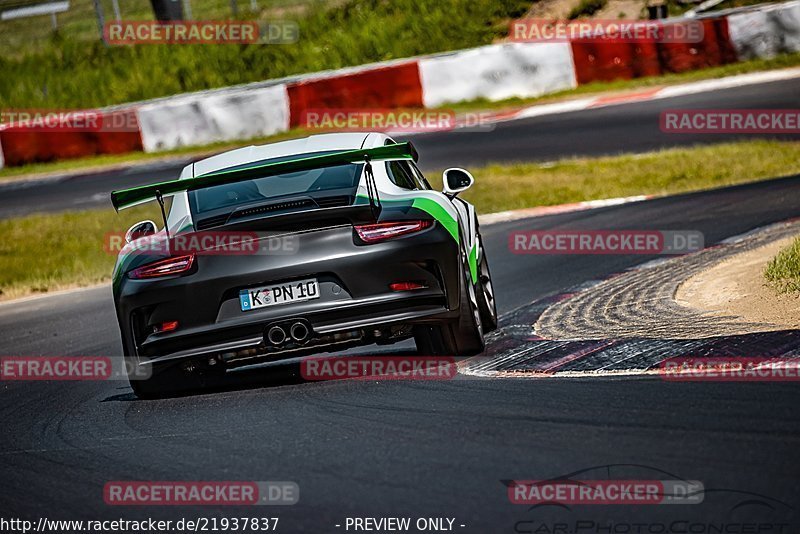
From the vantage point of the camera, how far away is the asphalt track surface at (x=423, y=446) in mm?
4379

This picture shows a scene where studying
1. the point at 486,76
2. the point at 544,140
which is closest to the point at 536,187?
the point at 544,140

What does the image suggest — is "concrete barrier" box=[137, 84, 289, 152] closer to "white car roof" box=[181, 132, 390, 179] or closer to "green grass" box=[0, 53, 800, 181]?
"green grass" box=[0, 53, 800, 181]

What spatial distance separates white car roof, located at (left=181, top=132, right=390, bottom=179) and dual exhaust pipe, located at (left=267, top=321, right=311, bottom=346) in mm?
1336

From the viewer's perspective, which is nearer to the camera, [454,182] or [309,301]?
[309,301]

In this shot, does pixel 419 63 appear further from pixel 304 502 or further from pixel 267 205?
pixel 304 502

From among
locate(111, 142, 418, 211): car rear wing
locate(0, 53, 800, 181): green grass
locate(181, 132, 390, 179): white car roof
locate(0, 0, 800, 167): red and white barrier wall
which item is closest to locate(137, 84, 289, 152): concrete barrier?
locate(0, 0, 800, 167): red and white barrier wall

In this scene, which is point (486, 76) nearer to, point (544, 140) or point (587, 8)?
point (544, 140)

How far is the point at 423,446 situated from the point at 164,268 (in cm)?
210

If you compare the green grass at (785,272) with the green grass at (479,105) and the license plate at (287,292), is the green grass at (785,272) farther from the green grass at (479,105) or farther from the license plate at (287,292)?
the green grass at (479,105)

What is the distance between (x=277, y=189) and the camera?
24.7 ft

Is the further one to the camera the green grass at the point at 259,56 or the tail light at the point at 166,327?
the green grass at the point at 259,56

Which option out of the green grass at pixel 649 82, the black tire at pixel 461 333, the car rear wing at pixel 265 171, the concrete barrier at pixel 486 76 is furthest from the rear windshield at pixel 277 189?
the concrete barrier at pixel 486 76

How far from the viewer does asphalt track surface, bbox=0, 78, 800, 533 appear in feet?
14.4

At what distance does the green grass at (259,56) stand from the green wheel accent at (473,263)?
22.4 meters
